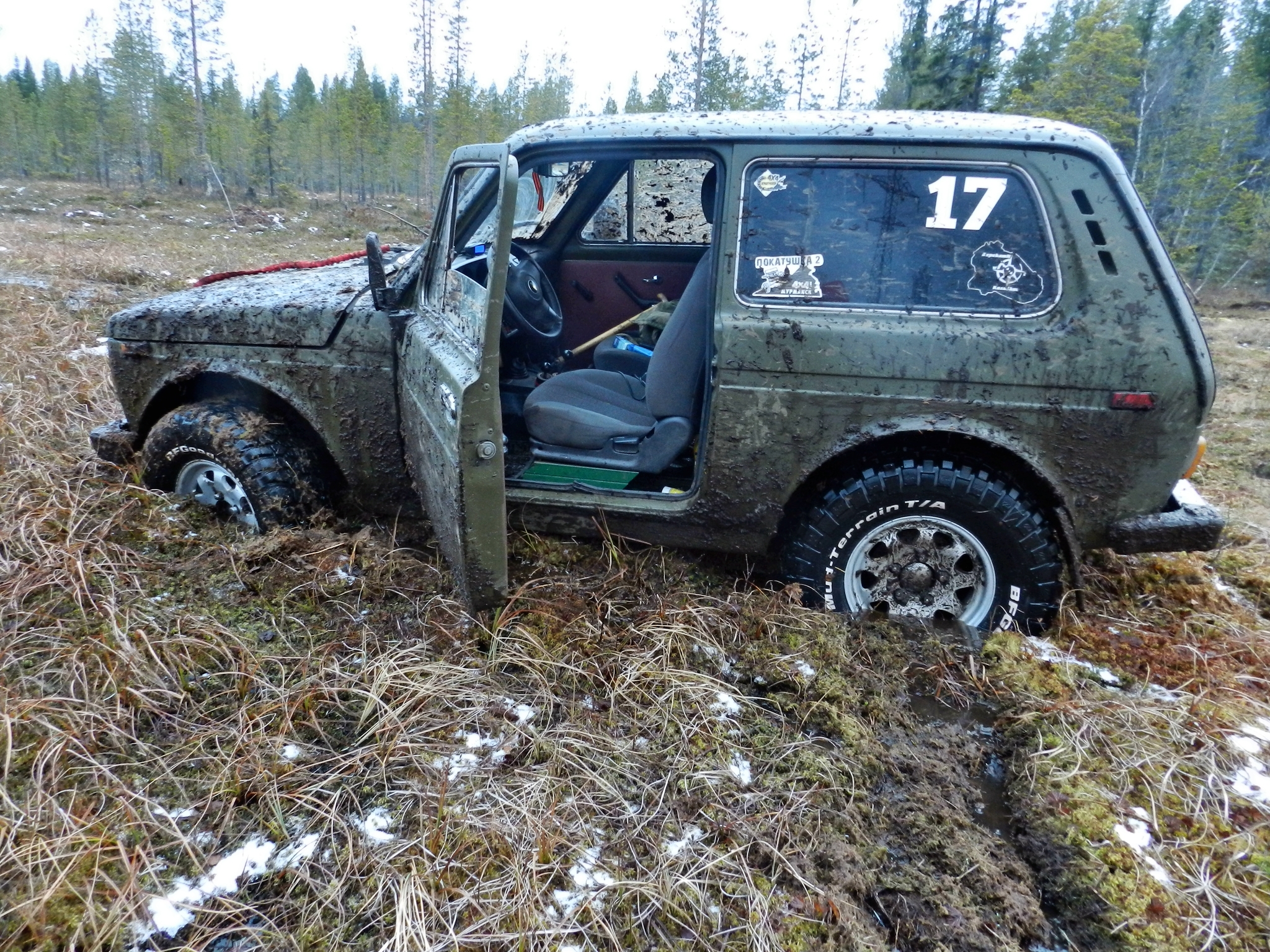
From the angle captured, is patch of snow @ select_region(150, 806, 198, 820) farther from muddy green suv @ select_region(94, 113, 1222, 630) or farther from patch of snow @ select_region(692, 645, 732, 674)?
patch of snow @ select_region(692, 645, 732, 674)

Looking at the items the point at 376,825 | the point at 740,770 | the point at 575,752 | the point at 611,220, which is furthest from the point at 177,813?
the point at 611,220

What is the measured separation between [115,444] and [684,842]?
3.51 meters

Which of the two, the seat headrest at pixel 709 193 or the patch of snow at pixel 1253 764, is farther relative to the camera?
the seat headrest at pixel 709 193

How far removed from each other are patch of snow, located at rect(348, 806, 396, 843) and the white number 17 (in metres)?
2.70

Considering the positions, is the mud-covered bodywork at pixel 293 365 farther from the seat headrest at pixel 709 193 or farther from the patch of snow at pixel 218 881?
the patch of snow at pixel 218 881

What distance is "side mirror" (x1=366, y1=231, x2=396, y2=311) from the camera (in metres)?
3.11

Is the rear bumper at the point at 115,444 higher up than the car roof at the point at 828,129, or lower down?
lower down

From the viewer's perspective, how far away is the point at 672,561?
133 inches

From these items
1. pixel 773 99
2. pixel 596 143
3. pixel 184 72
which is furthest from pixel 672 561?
pixel 184 72

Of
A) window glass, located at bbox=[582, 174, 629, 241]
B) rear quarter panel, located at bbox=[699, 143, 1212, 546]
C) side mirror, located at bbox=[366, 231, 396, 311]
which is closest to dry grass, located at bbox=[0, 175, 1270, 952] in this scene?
rear quarter panel, located at bbox=[699, 143, 1212, 546]

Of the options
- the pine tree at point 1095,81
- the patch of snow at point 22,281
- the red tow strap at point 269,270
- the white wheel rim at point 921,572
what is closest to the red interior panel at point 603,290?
the red tow strap at point 269,270

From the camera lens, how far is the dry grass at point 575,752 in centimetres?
191

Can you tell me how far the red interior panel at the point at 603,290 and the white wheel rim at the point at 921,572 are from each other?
2.20 metres

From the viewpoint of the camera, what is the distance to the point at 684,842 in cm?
211
